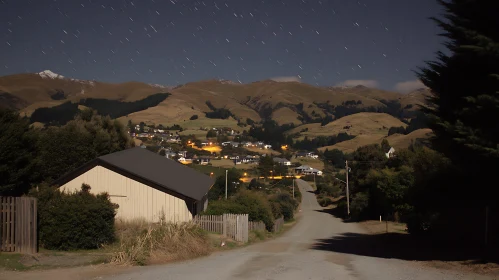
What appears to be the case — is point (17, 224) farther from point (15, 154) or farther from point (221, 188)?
point (221, 188)

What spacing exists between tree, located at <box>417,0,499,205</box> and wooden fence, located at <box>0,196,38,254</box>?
510 inches

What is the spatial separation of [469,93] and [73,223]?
1421 centimetres

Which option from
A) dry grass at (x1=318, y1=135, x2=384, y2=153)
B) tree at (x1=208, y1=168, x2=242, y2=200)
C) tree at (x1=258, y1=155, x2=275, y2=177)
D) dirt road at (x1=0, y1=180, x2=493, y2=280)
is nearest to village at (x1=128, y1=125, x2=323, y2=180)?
tree at (x1=258, y1=155, x2=275, y2=177)

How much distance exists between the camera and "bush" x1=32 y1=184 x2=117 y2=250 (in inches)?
711

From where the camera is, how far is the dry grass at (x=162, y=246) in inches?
578

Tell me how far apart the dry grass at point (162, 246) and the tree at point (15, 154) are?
11358 mm

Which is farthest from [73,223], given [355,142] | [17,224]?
[355,142]

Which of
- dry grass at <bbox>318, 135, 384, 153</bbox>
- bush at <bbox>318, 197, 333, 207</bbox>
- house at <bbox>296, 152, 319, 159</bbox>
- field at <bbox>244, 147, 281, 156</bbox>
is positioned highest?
dry grass at <bbox>318, 135, 384, 153</bbox>

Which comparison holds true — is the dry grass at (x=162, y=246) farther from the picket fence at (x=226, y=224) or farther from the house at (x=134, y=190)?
the house at (x=134, y=190)

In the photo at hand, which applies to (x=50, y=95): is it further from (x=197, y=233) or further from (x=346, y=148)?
(x=197, y=233)

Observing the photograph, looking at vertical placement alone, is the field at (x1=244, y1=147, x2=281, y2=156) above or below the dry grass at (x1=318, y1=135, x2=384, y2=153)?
below

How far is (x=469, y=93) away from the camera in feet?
50.0

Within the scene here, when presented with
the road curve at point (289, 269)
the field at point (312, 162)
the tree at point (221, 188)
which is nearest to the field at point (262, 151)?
the field at point (312, 162)

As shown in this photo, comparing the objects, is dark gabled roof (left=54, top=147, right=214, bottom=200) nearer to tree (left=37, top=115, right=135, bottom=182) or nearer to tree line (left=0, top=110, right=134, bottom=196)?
tree line (left=0, top=110, right=134, bottom=196)
